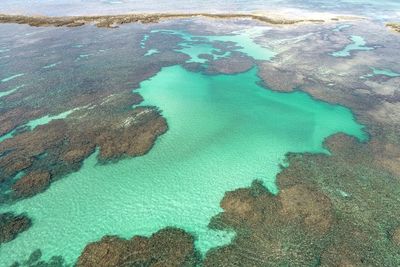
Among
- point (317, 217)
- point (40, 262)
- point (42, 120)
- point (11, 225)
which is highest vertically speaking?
point (42, 120)

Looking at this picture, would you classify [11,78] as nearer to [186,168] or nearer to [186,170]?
[186,168]

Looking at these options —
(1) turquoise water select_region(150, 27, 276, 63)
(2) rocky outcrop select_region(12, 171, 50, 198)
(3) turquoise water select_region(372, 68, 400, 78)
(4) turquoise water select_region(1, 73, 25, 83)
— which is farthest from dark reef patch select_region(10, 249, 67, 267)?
(3) turquoise water select_region(372, 68, 400, 78)

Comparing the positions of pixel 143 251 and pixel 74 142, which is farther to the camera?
pixel 74 142

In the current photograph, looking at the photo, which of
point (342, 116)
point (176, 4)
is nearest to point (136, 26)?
point (176, 4)

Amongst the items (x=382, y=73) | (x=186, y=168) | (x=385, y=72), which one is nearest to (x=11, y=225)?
(x=186, y=168)

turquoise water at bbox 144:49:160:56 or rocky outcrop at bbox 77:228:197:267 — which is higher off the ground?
turquoise water at bbox 144:49:160:56

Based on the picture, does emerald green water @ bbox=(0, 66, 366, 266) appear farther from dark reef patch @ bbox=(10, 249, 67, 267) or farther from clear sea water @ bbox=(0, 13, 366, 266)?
dark reef patch @ bbox=(10, 249, 67, 267)

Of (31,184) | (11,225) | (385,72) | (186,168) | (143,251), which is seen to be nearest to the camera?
(143,251)

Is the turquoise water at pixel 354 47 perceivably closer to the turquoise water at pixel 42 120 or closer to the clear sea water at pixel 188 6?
the clear sea water at pixel 188 6
